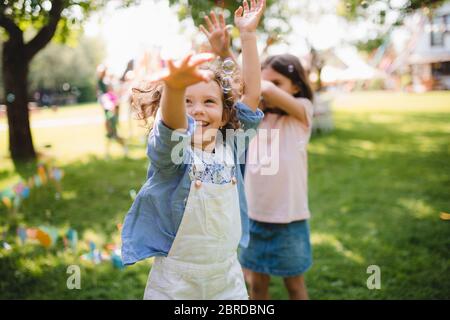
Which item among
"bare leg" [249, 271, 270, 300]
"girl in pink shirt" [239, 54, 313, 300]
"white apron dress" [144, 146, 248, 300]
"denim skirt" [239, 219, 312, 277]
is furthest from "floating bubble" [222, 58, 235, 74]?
"bare leg" [249, 271, 270, 300]

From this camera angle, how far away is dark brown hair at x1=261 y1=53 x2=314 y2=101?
2555 millimetres

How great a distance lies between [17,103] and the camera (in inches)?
306

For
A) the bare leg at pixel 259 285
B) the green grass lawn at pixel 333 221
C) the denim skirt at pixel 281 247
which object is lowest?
the green grass lawn at pixel 333 221

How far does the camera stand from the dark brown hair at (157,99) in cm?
172

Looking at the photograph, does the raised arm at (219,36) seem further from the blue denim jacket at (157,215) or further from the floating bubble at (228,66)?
the blue denim jacket at (157,215)

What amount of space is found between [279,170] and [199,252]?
3.36 feet

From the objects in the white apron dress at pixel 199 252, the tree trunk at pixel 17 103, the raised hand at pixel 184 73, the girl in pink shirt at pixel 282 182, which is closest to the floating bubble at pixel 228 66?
the white apron dress at pixel 199 252

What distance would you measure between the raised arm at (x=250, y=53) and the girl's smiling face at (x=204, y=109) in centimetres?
20

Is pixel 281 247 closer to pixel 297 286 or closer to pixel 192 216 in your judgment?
pixel 297 286

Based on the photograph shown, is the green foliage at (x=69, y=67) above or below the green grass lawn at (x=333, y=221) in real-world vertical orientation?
above

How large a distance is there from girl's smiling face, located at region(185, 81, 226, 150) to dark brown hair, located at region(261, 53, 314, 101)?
97 cm

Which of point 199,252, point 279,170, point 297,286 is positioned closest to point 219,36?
point 279,170

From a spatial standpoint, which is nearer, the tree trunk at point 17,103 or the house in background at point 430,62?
the tree trunk at point 17,103

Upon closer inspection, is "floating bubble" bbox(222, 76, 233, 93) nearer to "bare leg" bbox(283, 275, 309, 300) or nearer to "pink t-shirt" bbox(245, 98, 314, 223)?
"pink t-shirt" bbox(245, 98, 314, 223)
